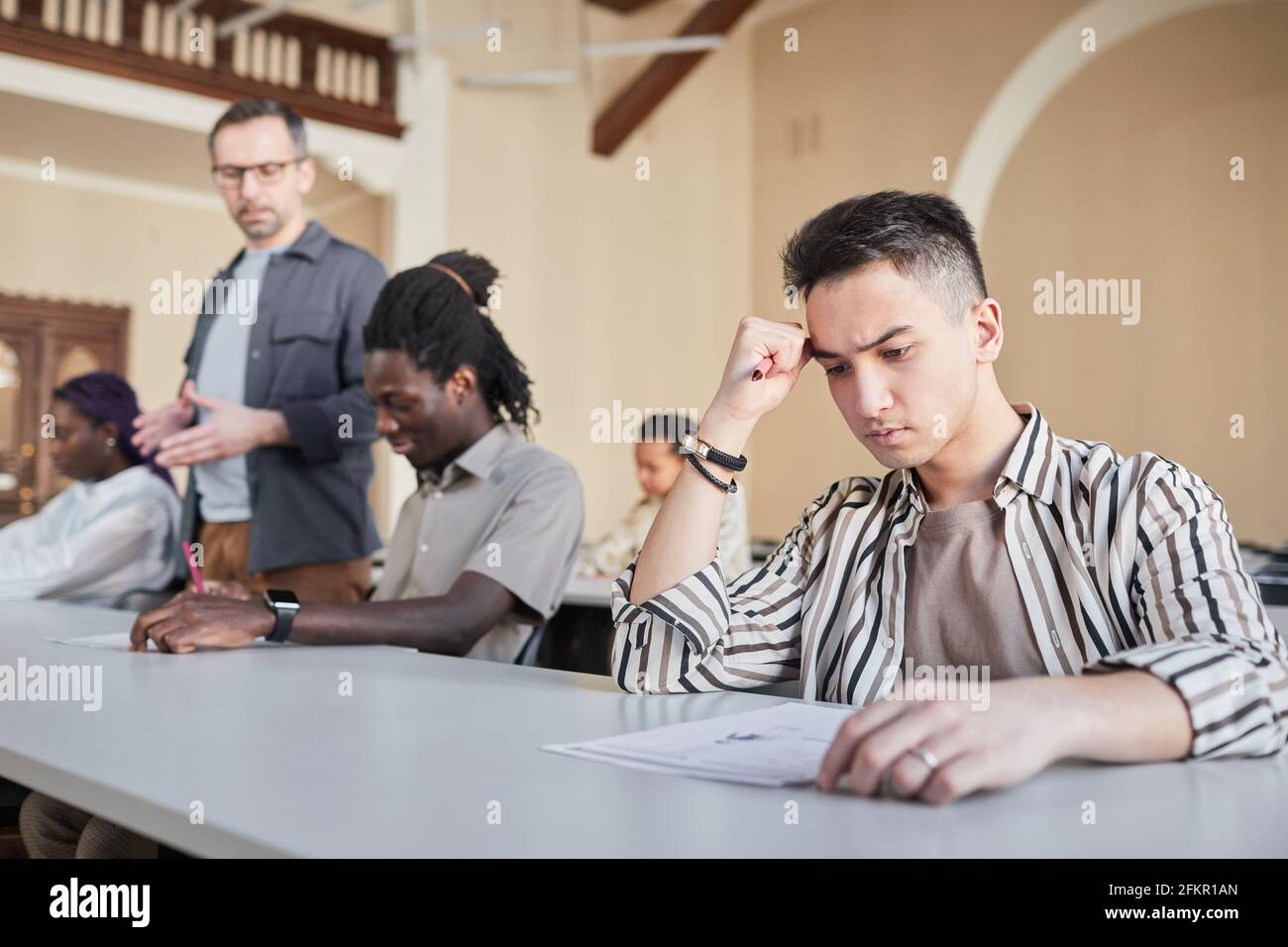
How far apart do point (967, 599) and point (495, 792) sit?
2.02 ft

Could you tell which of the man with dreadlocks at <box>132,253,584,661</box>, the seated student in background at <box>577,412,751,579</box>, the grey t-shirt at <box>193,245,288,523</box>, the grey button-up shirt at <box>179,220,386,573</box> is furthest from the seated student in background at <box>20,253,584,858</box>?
the seated student in background at <box>577,412,751,579</box>

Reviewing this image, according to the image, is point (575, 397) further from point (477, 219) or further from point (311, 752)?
point (311, 752)

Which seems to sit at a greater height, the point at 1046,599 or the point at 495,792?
the point at 1046,599

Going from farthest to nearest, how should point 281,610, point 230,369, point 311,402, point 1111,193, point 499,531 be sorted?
point 1111,193, point 230,369, point 311,402, point 499,531, point 281,610

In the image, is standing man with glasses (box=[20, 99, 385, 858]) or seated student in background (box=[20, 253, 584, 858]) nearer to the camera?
seated student in background (box=[20, 253, 584, 858])

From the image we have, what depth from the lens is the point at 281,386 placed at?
252 centimetres

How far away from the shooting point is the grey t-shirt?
2539 mm

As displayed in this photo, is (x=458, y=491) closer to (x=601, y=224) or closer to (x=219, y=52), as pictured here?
(x=219, y=52)

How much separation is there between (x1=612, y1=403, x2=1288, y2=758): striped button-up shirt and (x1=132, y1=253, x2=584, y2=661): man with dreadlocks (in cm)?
52

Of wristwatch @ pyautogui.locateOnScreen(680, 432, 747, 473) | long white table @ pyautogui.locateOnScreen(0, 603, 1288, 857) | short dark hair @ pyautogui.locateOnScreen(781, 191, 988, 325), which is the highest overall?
short dark hair @ pyautogui.locateOnScreen(781, 191, 988, 325)

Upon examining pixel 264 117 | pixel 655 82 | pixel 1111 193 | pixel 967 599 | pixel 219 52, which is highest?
pixel 655 82

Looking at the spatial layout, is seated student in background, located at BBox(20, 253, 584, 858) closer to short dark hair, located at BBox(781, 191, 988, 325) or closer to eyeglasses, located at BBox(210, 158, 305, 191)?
eyeglasses, located at BBox(210, 158, 305, 191)

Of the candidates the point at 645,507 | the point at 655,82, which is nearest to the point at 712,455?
the point at 645,507
